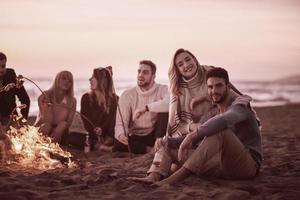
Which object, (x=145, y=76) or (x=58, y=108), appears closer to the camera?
(x=145, y=76)

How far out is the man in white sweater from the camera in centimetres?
685

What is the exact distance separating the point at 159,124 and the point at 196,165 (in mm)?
2651

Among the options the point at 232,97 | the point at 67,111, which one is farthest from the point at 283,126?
the point at 232,97

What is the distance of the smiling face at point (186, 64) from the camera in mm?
5299

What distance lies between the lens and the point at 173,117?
5500 millimetres

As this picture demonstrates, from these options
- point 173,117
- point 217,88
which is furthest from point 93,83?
point 217,88

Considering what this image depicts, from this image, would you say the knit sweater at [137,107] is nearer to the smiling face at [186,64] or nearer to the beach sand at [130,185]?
the beach sand at [130,185]

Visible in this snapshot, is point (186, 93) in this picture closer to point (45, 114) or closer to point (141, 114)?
point (141, 114)

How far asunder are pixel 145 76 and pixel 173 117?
4.95 ft

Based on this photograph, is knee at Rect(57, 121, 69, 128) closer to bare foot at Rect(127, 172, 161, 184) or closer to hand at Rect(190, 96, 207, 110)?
hand at Rect(190, 96, 207, 110)

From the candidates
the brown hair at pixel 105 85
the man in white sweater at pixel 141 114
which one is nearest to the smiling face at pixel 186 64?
the man in white sweater at pixel 141 114

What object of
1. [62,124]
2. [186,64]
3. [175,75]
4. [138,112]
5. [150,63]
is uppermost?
[150,63]

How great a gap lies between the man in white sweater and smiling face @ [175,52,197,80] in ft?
4.57

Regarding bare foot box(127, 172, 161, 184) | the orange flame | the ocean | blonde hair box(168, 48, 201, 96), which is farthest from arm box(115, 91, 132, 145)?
the ocean
